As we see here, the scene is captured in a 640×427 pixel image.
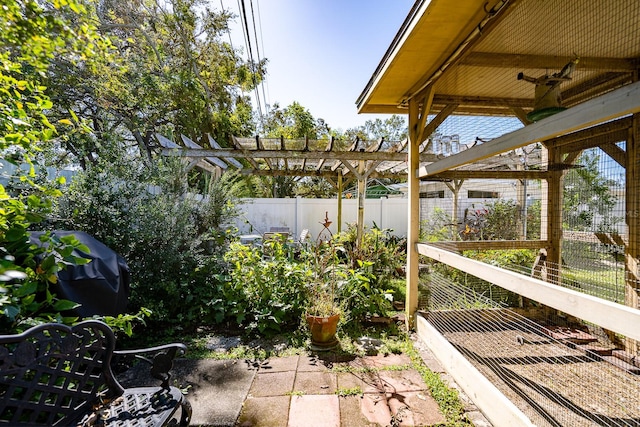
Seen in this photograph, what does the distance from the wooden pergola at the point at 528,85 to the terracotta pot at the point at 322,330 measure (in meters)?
0.86

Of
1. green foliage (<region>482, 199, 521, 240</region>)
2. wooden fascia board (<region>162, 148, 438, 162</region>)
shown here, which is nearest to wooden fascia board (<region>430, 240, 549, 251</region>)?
green foliage (<region>482, 199, 521, 240</region>)

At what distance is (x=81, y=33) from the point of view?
1.85 metres

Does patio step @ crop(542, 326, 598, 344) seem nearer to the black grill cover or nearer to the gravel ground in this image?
the gravel ground

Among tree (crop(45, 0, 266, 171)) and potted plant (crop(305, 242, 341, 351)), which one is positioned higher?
tree (crop(45, 0, 266, 171))

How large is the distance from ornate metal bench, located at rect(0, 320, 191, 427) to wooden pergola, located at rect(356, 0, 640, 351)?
196 centimetres

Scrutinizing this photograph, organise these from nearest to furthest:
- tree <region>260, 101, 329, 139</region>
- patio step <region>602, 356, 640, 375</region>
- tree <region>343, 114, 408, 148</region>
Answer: patio step <region>602, 356, 640, 375</region> < tree <region>260, 101, 329, 139</region> < tree <region>343, 114, 408, 148</region>

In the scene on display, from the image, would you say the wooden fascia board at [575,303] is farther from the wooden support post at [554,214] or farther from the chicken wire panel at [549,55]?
the wooden support post at [554,214]

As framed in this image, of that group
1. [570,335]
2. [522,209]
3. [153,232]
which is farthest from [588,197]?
[153,232]

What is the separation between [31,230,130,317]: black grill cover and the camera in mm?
1833

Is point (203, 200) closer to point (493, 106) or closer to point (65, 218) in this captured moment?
point (65, 218)

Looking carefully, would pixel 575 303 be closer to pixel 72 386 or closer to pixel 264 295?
pixel 72 386

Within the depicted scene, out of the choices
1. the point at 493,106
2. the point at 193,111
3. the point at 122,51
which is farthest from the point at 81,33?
the point at 122,51

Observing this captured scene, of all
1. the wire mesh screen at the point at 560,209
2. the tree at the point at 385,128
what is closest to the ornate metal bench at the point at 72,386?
the wire mesh screen at the point at 560,209

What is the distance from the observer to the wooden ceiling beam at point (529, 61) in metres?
2.29
